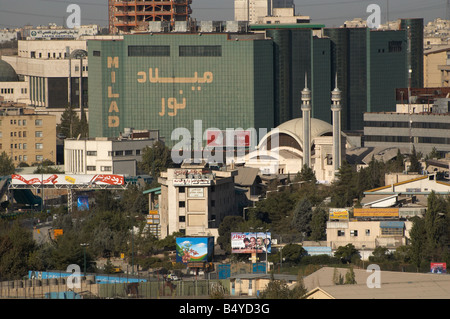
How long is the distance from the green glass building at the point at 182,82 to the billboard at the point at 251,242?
63610 millimetres

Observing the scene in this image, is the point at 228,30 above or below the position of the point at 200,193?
above

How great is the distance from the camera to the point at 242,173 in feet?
345

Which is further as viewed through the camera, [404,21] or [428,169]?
[404,21]

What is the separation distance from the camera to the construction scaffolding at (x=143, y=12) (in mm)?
190375

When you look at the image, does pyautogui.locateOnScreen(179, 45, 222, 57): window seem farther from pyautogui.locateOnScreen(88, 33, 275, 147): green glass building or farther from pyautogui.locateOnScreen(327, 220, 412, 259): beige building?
pyautogui.locateOnScreen(327, 220, 412, 259): beige building

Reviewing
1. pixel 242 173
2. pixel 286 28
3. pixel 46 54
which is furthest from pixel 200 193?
pixel 46 54

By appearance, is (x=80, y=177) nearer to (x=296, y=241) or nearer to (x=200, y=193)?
(x=200, y=193)

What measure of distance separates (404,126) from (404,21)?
38943mm

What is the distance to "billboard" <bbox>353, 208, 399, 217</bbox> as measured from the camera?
83.2 metres

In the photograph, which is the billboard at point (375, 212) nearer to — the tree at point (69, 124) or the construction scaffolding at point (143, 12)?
the tree at point (69, 124)

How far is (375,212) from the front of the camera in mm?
83438

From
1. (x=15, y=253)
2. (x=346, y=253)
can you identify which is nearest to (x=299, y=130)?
(x=346, y=253)

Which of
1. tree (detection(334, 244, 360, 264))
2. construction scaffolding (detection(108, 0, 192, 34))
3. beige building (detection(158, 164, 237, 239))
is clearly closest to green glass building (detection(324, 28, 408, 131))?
construction scaffolding (detection(108, 0, 192, 34))

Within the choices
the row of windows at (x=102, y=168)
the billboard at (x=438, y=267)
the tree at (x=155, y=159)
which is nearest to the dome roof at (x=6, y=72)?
the tree at (x=155, y=159)
